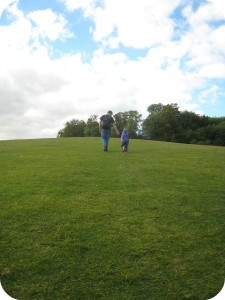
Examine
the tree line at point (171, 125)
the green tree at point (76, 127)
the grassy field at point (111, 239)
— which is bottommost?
the grassy field at point (111, 239)

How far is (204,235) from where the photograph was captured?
650 cm

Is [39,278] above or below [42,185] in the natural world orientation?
below

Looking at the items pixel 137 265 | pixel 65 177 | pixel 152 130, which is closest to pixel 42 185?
pixel 65 177

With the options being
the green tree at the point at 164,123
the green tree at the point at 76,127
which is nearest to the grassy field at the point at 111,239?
the green tree at the point at 164,123

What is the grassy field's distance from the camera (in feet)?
15.9

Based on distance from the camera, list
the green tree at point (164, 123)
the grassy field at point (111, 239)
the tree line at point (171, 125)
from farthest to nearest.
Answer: the tree line at point (171, 125)
the green tree at point (164, 123)
the grassy field at point (111, 239)

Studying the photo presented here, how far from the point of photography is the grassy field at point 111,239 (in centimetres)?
486

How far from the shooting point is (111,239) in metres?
6.23

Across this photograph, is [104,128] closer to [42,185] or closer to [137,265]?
[42,185]

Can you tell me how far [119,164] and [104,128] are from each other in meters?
5.78

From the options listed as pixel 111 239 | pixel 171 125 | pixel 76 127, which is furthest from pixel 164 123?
pixel 76 127

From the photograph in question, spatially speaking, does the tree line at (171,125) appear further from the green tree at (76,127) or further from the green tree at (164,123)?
the green tree at (76,127)

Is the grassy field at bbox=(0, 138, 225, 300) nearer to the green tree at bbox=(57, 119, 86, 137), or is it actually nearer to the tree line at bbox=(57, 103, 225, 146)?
the tree line at bbox=(57, 103, 225, 146)

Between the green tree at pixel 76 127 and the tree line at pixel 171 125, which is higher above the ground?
the green tree at pixel 76 127
